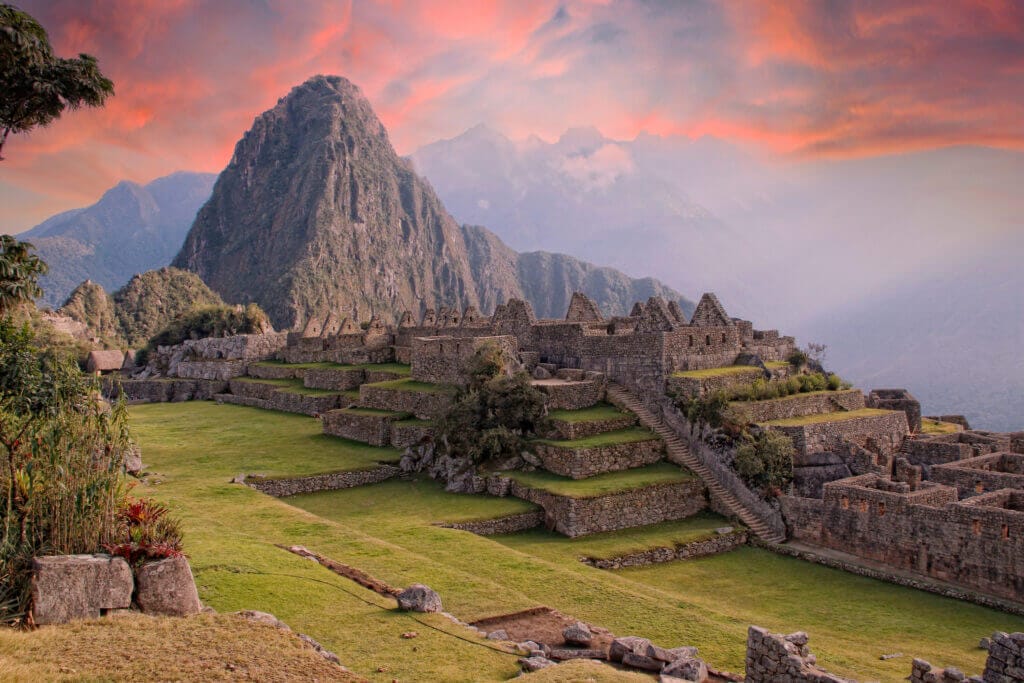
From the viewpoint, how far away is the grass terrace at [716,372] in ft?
85.3

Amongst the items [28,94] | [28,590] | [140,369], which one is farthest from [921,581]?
[140,369]

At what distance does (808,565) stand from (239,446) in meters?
22.1

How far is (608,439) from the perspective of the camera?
79.7 feet

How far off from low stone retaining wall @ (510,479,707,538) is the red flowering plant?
37.9ft

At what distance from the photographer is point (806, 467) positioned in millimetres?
22859

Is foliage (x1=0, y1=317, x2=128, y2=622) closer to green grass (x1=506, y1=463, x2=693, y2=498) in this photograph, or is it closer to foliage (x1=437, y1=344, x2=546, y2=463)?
green grass (x1=506, y1=463, x2=693, y2=498)

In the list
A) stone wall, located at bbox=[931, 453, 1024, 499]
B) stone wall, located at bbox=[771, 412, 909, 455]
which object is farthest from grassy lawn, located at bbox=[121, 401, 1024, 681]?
stone wall, located at bbox=[931, 453, 1024, 499]

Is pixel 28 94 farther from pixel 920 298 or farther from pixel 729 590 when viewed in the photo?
pixel 920 298

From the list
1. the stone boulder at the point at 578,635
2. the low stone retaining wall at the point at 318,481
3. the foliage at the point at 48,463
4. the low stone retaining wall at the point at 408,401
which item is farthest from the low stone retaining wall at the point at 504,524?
the foliage at the point at 48,463

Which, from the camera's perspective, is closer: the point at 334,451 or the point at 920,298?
the point at 334,451

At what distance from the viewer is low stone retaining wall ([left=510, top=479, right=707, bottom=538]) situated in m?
20.6

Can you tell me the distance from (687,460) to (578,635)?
13144mm

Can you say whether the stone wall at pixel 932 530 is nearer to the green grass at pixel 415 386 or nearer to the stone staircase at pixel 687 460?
the stone staircase at pixel 687 460

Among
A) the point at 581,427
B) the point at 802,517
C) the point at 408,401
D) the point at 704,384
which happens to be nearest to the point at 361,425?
the point at 408,401
